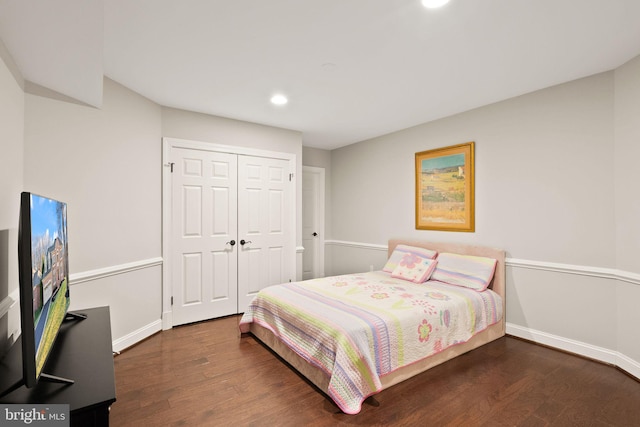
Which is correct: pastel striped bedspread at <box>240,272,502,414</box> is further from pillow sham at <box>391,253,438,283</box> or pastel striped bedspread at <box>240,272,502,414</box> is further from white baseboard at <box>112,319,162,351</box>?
white baseboard at <box>112,319,162,351</box>

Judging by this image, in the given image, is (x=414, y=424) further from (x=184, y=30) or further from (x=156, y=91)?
(x=156, y=91)

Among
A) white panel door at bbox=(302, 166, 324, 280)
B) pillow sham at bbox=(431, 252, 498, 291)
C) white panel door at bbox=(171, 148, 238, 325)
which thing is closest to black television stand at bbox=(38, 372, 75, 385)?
white panel door at bbox=(171, 148, 238, 325)

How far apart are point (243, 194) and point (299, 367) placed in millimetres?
2287

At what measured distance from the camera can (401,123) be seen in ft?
13.5

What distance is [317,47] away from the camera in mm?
2264

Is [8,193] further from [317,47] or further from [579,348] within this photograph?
[579,348]

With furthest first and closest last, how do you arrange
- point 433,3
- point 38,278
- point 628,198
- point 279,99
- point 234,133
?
point 234,133
point 279,99
point 628,198
point 433,3
point 38,278

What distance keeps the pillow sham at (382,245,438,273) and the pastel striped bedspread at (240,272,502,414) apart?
0.49 meters

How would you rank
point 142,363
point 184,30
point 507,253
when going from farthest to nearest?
1. point 507,253
2. point 142,363
3. point 184,30

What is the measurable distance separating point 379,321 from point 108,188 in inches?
102

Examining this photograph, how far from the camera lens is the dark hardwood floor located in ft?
6.33

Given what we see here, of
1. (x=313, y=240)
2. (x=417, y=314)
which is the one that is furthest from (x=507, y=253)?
(x=313, y=240)

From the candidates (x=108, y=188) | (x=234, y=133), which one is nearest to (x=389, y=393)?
(x=108, y=188)

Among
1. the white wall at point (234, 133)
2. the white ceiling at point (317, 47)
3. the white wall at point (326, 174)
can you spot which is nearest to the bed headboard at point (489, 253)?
the white ceiling at point (317, 47)
